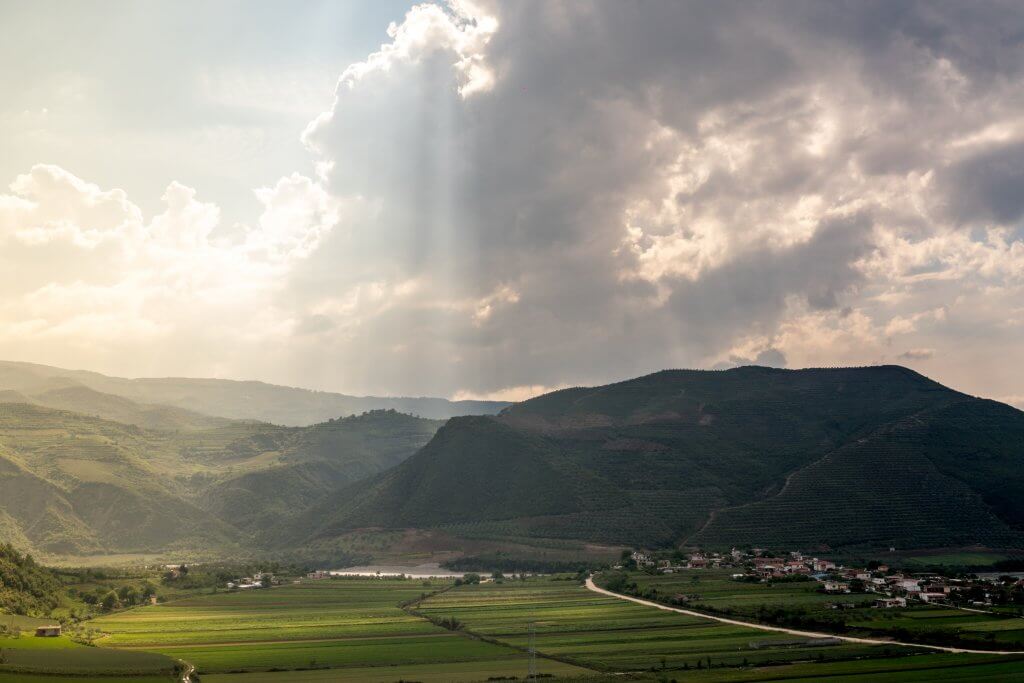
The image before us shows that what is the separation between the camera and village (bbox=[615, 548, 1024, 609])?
11469 cm

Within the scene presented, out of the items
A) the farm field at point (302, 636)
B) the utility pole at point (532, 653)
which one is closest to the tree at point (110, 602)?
the farm field at point (302, 636)

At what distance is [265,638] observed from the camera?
3922 inches

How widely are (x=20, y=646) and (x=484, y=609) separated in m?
54.5

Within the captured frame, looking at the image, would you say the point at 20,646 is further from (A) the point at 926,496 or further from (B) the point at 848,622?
(A) the point at 926,496

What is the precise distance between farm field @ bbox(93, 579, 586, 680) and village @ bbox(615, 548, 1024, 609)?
46105 mm

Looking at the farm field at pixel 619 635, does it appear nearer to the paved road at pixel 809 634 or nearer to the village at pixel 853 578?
the paved road at pixel 809 634

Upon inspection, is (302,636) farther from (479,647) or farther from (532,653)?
(532,653)

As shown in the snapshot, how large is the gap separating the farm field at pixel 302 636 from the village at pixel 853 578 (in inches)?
1815

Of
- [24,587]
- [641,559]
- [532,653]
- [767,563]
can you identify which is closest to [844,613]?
[532,653]

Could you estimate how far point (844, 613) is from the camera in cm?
10325

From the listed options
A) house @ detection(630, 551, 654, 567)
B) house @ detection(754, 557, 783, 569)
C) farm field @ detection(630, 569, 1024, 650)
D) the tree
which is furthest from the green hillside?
house @ detection(754, 557, 783, 569)

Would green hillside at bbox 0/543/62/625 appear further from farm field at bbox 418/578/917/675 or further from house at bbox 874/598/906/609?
house at bbox 874/598/906/609

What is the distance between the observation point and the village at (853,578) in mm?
114688

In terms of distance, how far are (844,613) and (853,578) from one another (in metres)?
33.3
